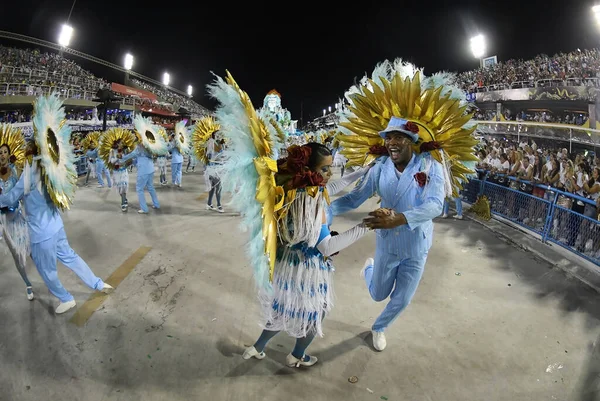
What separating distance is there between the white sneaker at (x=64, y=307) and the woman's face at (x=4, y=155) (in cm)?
153

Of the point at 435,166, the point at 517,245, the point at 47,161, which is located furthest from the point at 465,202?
the point at 47,161

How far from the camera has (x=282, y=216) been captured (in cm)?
226

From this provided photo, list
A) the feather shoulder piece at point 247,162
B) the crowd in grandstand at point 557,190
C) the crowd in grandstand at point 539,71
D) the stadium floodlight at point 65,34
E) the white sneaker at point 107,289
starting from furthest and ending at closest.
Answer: the stadium floodlight at point 65,34
the crowd in grandstand at point 539,71
the crowd in grandstand at point 557,190
the white sneaker at point 107,289
the feather shoulder piece at point 247,162

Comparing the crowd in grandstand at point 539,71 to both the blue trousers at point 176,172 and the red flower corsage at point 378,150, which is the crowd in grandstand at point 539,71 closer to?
the blue trousers at point 176,172

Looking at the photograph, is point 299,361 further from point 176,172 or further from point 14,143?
point 176,172

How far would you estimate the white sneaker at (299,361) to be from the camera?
115 inches

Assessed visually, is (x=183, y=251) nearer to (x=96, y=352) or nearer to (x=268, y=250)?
(x=96, y=352)

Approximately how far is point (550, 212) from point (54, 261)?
665 cm

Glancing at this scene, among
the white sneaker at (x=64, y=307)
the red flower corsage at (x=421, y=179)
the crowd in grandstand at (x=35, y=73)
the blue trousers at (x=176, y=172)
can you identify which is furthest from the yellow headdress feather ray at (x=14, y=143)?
the crowd in grandstand at (x=35, y=73)

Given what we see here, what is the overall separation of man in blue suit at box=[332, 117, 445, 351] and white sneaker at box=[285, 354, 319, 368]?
704mm

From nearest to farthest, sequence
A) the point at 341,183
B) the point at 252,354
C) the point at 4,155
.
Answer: the point at 341,183, the point at 252,354, the point at 4,155

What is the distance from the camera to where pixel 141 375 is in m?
2.87

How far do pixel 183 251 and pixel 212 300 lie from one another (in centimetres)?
181

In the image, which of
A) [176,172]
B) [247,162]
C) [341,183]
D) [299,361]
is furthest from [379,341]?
[176,172]
